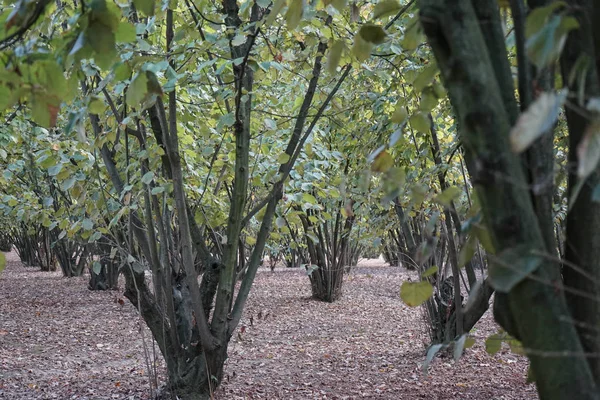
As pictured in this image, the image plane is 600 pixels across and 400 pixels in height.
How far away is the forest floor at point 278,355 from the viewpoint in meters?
4.71

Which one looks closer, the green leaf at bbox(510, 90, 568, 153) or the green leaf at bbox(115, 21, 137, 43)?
the green leaf at bbox(510, 90, 568, 153)

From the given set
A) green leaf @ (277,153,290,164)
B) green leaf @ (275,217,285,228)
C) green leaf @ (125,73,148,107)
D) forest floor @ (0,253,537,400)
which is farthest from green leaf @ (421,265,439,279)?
forest floor @ (0,253,537,400)

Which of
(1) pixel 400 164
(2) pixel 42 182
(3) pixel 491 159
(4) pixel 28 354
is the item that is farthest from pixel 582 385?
(2) pixel 42 182

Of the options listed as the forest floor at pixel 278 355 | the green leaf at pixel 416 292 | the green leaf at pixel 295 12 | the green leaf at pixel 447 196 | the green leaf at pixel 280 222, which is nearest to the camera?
the green leaf at pixel 447 196

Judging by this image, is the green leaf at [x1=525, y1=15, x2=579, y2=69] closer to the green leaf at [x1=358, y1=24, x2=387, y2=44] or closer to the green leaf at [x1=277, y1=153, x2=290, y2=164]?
the green leaf at [x1=358, y1=24, x2=387, y2=44]

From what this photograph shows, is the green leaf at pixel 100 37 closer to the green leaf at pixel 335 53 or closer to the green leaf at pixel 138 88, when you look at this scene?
the green leaf at pixel 138 88

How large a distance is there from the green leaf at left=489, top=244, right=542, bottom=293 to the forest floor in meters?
3.42

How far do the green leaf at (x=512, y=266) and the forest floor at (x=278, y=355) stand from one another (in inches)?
135

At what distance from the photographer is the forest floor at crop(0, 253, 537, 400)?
4.71 m

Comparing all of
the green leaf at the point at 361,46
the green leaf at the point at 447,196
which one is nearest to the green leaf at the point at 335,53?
the green leaf at the point at 361,46

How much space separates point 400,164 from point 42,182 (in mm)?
8482

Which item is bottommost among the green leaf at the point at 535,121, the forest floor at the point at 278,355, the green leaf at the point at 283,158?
the forest floor at the point at 278,355

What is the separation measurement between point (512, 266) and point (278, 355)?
5641 millimetres

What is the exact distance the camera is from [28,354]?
675 cm
